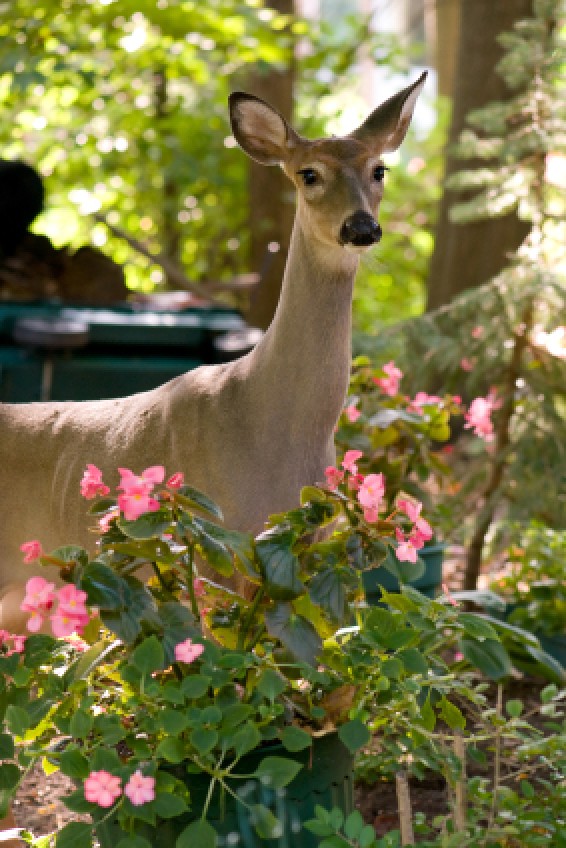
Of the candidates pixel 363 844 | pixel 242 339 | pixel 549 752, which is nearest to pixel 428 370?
pixel 242 339

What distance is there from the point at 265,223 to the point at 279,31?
1501mm

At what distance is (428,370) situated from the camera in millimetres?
5336

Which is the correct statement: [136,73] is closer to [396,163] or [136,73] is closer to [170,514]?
[396,163]

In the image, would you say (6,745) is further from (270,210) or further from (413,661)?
(270,210)

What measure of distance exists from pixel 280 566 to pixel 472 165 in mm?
5930

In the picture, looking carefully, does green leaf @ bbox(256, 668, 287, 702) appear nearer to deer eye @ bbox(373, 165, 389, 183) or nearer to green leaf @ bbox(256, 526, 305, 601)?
green leaf @ bbox(256, 526, 305, 601)

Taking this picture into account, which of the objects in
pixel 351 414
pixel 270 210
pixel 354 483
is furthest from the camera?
pixel 270 210

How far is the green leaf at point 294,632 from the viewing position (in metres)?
2.33

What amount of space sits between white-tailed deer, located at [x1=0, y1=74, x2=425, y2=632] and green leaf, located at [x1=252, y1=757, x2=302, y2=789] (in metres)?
0.84

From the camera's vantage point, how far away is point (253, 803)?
233 centimetres

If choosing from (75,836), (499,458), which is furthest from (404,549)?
(499,458)

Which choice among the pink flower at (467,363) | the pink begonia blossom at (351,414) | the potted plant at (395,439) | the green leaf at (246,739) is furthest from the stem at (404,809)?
the pink flower at (467,363)

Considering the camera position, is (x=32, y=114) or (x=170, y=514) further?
(x=32, y=114)

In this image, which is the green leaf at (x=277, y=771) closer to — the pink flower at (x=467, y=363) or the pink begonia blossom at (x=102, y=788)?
the pink begonia blossom at (x=102, y=788)
